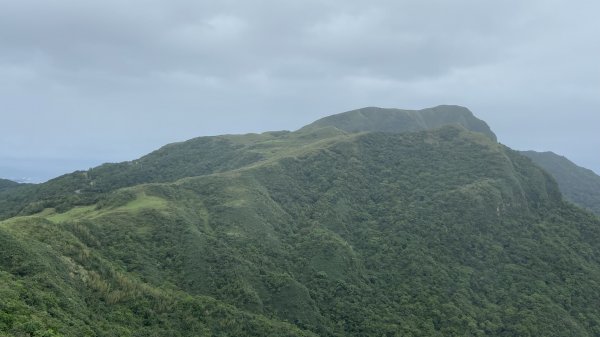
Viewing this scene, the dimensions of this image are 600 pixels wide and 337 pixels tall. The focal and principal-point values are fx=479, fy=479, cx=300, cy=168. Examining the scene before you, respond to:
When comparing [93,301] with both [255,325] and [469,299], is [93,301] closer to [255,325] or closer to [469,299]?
[255,325]

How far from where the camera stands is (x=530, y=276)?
344 feet

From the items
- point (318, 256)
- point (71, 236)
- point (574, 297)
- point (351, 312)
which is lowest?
point (574, 297)

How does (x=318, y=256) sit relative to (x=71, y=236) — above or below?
below

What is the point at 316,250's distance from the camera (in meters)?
97.2

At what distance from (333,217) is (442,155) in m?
59.0

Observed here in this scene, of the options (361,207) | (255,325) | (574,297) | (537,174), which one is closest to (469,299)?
(574,297)

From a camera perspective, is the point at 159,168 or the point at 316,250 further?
the point at 159,168

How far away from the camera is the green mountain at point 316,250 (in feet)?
189

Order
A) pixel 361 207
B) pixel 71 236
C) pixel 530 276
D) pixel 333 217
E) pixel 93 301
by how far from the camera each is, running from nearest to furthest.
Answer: pixel 93 301 < pixel 71 236 < pixel 530 276 < pixel 333 217 < pixel 361 207

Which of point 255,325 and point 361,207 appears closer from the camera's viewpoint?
point 255,325

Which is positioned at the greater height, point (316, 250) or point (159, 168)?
point (159, 168)

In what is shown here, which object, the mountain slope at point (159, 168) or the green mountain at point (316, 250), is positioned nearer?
the green mountain at point (316, 250)

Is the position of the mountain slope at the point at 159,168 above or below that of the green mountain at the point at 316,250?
above

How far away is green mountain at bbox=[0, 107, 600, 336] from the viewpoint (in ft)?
189
